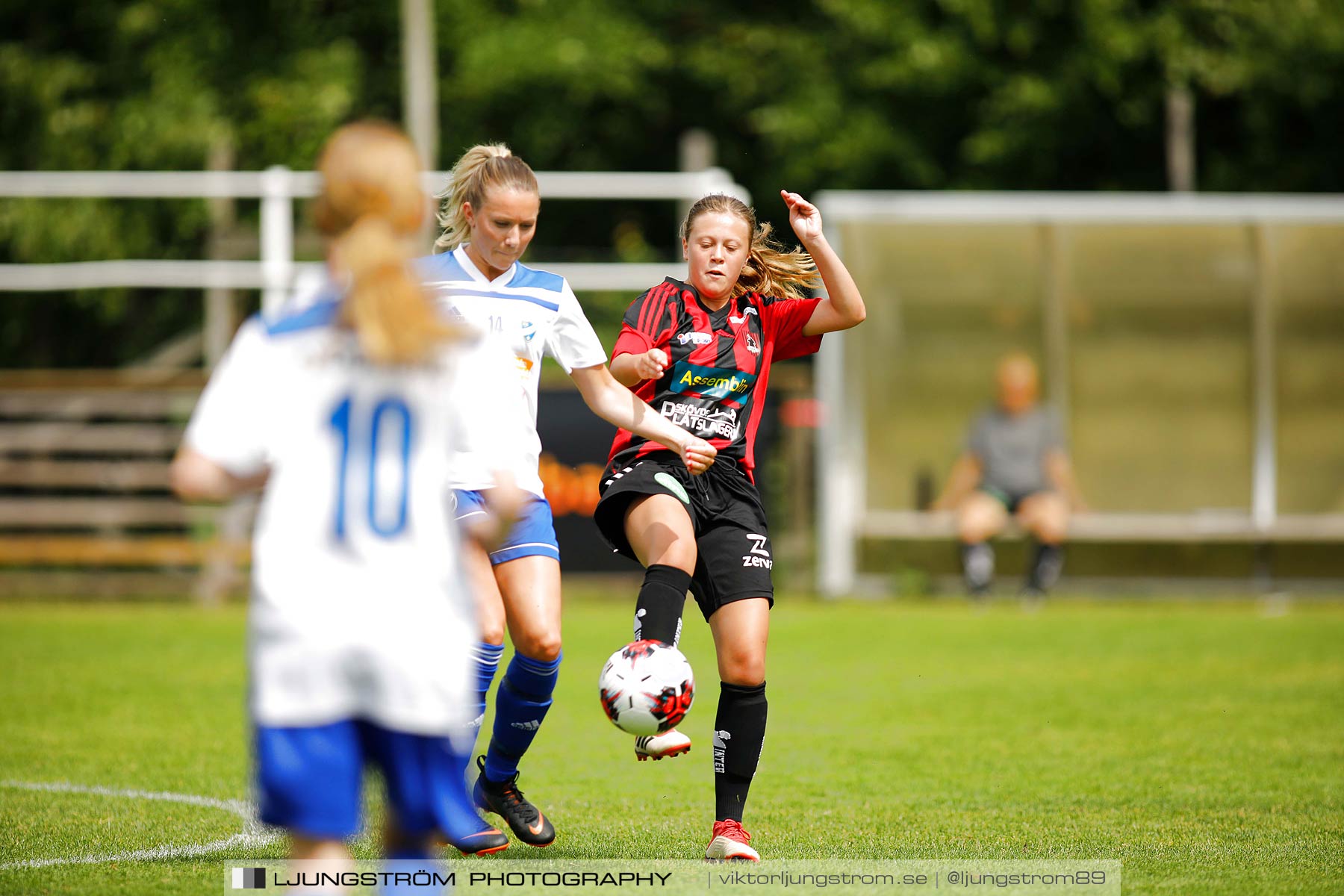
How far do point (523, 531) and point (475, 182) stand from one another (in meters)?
1.10

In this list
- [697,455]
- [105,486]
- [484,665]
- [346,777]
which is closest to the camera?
[346,777]

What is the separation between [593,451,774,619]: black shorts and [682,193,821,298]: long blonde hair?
66 cm

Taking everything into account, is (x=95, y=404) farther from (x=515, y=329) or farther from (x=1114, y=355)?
(x=515, y=329)

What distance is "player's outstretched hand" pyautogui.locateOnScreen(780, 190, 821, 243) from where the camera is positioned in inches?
193

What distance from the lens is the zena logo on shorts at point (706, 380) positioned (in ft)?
16.5

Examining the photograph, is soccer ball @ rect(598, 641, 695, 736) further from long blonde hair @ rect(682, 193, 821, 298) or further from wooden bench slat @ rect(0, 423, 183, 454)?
wooden bench slat @ rect(0, 423, 183, 454)

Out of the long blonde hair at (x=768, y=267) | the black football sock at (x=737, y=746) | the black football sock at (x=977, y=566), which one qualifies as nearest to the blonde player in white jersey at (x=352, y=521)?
the black football sock at (x=737, y=746)

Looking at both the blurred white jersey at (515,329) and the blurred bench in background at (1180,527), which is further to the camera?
the blurred bench in background at (1180,527)

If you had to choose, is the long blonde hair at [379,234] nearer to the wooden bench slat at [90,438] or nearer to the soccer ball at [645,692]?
the soccer ball at [645,692]

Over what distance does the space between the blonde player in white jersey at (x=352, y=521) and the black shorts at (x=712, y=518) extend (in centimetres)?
196

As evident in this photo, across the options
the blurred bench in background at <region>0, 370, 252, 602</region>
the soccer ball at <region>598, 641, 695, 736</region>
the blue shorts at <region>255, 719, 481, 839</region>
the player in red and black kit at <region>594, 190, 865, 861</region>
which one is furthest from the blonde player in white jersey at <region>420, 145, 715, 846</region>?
the blurred bench in background at <region>0, 370, 252, 602</region>

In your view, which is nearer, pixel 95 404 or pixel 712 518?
pixel 712 518

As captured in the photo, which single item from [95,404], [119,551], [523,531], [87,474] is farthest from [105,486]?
[523,531]

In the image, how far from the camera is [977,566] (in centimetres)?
1324
